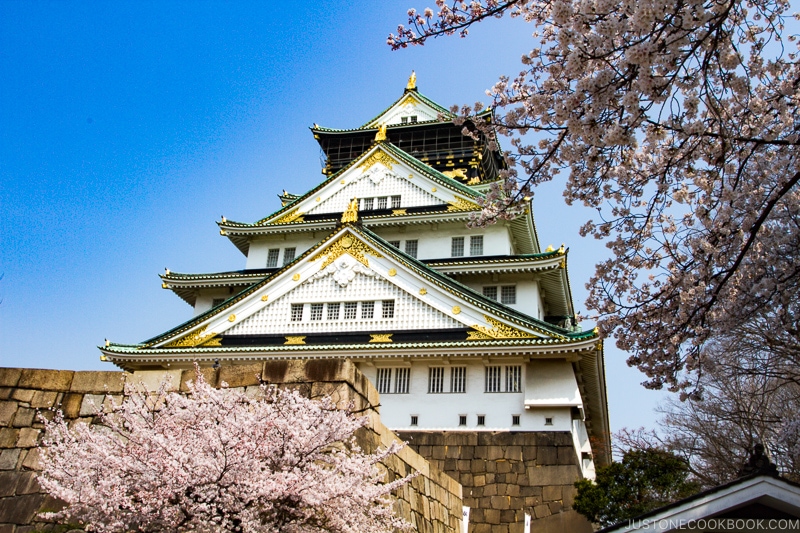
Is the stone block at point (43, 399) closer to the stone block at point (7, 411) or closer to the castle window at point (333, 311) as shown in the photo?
the stone block at point (7, 411)

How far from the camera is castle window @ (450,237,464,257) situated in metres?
27.0

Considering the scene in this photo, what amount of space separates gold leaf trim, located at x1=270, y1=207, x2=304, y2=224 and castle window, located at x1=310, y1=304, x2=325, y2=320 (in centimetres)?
775

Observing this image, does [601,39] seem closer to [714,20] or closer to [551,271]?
[714,20]

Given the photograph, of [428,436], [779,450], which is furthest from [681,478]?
[428,436]

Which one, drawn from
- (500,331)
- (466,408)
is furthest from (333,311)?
(500,331)

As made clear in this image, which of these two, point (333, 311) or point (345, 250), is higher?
point (345, 250)

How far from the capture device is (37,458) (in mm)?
9109

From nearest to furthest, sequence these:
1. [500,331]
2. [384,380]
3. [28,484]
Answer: [28,484] < [500,331] < [384,380]

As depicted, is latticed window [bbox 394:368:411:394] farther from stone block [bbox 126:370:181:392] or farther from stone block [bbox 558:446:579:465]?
stone block [bbox 126:370:181:392]

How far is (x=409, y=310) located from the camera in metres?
21.4

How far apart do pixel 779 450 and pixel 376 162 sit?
747 inches

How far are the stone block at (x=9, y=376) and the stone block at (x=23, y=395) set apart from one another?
11 centimetres

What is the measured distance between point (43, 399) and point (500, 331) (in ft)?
42.6

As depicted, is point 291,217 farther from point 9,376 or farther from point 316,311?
point 9,376
